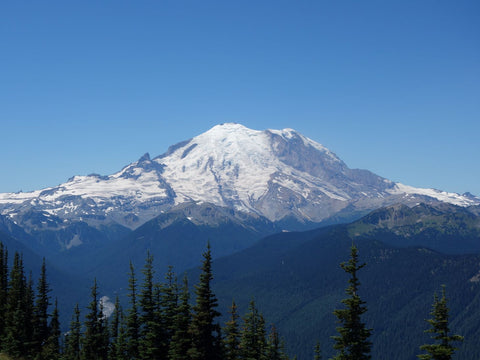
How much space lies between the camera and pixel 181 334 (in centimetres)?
5541

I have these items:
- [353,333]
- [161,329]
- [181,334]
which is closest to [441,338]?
[353,333]

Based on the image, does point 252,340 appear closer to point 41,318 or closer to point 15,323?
point 15,323

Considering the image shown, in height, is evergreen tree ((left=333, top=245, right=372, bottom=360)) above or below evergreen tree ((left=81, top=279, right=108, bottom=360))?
below

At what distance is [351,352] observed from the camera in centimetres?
4406

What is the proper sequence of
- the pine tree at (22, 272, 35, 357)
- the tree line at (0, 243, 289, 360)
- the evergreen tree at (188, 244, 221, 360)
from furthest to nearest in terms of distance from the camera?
the pine tree at (22, 272, 35, 357) → the tree line at (0, 243, 289, 360) → the evergreen tree at (188, 244, 221, 360)

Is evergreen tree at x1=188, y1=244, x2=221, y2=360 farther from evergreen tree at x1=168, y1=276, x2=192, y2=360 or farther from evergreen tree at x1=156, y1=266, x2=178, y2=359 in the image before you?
evergreen tree at x1=156, y1=266, x2=178, y2=359

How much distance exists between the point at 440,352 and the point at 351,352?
668 cm

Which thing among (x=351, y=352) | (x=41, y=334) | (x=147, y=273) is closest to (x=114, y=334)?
(x=41, y=334)

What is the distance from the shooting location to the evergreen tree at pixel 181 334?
54.3 meters

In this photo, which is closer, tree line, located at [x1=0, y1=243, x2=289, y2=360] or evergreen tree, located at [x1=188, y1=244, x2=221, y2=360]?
evergreen tree, located at [x1=188, y1=244, x2=221, y2=360]

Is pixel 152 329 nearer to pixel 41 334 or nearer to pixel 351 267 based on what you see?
pixel 351 267

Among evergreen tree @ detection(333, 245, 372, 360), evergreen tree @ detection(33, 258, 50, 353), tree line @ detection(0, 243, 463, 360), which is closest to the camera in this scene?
evergreen tree @ detection(333, 245, 372, 360)

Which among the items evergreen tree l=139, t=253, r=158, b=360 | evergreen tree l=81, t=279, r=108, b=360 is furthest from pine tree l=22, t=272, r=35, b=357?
evergreen tree l=139, t=253, r=158, b=360

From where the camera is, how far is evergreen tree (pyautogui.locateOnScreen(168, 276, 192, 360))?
5434 cm
